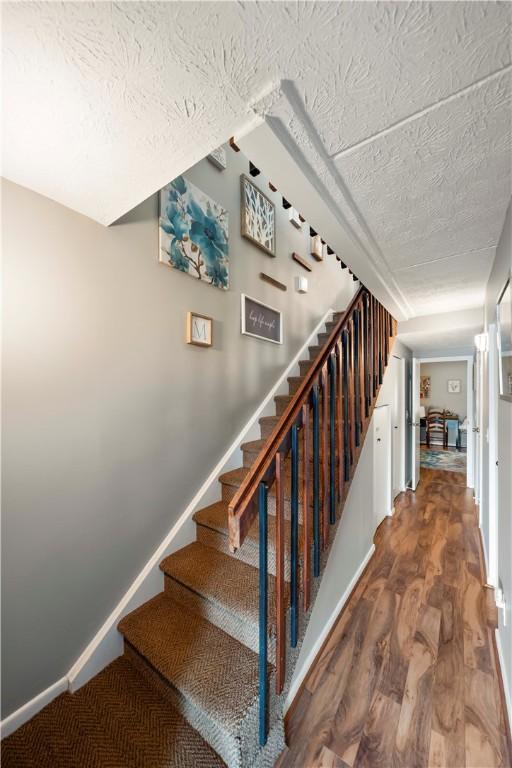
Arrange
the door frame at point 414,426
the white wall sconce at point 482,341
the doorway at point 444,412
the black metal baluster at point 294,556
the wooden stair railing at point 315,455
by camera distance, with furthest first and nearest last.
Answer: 1. the doorway at point 444,412
2. the door frame at point 414,426
3. the white wall sconce at point 482,341
4. the black metal baluster at point 294,556
5. the wooden stair railing at point 315,455

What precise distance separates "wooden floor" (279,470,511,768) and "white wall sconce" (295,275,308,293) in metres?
2.52

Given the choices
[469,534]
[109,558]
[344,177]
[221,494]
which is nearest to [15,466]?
[109,558]

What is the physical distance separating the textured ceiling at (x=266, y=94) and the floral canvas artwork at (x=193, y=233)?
0.48 meters

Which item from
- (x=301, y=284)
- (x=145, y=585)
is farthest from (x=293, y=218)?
(x=145, y=585)

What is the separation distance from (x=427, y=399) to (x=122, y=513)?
8.45m

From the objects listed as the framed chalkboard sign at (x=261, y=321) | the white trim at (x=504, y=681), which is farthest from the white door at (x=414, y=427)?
the framed chalkboard sign at (x=261, y=321)

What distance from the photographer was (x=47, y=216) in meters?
1.12

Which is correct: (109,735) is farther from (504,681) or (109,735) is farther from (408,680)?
(504,681)

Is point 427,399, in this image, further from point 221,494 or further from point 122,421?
point 122,421

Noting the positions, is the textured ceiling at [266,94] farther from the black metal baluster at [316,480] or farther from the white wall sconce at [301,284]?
the white wall sconce at [301,284]

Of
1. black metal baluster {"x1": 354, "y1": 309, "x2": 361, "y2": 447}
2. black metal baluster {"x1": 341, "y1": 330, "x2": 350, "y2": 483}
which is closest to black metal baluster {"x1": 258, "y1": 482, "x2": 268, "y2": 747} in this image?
black metal baluster {"x1": 341, "y1": 330, "x2": 350, "y2": 483}

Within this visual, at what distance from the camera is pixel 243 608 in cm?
125

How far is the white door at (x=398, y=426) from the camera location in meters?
3.69

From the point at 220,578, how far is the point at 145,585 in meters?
0.39
